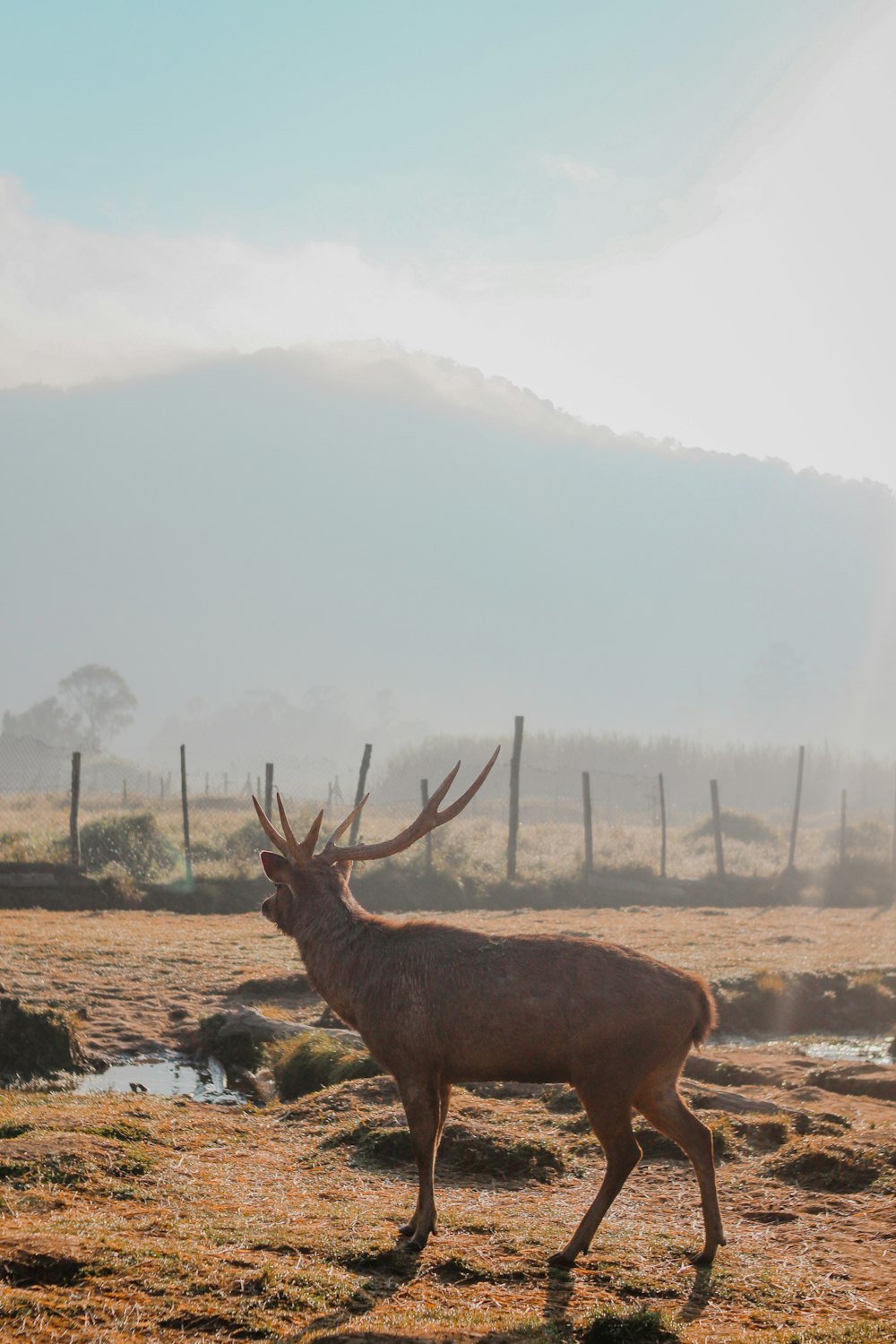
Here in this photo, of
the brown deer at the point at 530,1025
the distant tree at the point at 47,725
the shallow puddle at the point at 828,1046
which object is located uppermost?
the distant tree at the point at 47,725

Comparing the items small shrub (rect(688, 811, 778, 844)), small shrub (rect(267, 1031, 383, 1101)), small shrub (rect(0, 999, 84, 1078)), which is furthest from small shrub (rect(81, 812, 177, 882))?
small shrub (rect(688, 811, 778, 844))

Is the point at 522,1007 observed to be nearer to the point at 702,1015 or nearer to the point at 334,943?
the point at 702,1015

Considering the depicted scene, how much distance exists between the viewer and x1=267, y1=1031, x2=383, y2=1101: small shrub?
32.2 ft

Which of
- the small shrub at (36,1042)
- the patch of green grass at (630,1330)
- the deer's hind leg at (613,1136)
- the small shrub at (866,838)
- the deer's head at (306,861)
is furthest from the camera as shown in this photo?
the small shrub at (866,838)

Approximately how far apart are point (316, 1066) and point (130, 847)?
16.2 meters

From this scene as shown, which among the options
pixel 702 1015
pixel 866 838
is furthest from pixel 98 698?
→ pixel 702 1015

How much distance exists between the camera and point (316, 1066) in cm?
1004

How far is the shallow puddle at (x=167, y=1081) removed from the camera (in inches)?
390

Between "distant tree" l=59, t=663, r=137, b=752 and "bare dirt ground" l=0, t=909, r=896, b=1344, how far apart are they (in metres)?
144

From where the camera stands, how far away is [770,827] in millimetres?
44969

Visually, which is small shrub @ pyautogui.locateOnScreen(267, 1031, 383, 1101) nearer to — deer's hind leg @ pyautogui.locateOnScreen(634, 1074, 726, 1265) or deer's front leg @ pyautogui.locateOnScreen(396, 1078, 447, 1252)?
deer's front leg @ pyautogui.locateOnScreen(396, 1078, 447, 1252)

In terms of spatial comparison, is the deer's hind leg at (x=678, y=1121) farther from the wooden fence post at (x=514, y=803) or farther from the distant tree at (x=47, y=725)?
the distant tree at (x=47, y=725)

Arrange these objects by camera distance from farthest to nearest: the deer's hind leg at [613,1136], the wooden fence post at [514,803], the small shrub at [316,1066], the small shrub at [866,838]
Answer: the small shrub at [866,838]
the wooden fence post at [514,803]
the small shrub at [316,1066]
the deer's hind leg at [613,1136]

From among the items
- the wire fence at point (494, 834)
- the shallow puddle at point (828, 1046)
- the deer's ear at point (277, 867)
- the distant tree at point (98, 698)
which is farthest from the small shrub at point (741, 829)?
the distant tree at point (98, 698)
